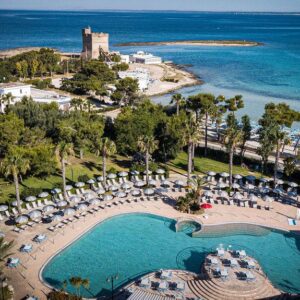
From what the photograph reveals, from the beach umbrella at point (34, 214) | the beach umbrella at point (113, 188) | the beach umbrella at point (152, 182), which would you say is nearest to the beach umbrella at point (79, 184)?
the beach umbrella at point (113, 188)

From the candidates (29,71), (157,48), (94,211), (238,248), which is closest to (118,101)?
(29,71)

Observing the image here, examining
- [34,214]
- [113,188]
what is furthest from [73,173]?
[34,214]

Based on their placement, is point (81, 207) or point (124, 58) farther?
point (124, 58)

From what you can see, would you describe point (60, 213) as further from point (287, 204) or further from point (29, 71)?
point (29, 71)

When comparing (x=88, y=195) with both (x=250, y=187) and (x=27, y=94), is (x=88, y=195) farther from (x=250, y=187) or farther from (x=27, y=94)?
(x=27, y=94)

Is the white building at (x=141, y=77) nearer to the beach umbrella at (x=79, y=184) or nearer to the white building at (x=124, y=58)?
the white building at (x=124, y=58)

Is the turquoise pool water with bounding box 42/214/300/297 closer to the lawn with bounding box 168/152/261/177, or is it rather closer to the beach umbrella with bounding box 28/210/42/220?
the beach umbrella with bounding box 28/210/42/220
